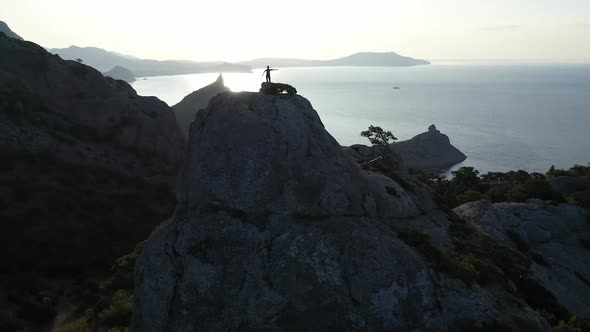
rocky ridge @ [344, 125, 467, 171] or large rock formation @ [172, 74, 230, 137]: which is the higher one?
large rock formation @ [172, 74, 230, 137]

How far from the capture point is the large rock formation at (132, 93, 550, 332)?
20.4 m

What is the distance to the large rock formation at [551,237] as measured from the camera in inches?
1399

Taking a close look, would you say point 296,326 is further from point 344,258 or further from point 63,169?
point 63,169

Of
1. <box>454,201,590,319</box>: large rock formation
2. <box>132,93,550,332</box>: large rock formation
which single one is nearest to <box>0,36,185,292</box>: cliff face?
<box>132,93,550,332</box>: large rock formation

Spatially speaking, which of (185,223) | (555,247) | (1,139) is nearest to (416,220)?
(185,223)

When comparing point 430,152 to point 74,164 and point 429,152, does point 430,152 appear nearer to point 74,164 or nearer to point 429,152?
point 429,152

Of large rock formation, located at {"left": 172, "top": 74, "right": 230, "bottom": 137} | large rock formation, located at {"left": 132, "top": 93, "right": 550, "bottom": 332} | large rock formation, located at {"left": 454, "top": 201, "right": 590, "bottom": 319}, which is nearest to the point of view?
large rock formation, located at {"left": 132, "top": 93, "right": 550, "bottom": 332}

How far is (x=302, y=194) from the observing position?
2366cm

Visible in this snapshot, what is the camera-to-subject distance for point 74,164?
191ft

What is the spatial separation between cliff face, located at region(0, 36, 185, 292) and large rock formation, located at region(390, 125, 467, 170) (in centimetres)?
10612

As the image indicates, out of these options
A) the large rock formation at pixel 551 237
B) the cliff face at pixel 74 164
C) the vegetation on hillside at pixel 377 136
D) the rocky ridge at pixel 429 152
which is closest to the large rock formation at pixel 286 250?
the vegetation on hillside at pixel 377 136

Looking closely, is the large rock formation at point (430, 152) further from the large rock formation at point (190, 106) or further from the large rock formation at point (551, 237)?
the large rock formation at point (551, 237)

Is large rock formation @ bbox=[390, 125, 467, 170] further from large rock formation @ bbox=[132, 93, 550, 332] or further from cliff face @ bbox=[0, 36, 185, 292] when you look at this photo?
large rock formation @ bbox=[132, 93, 550, 332]

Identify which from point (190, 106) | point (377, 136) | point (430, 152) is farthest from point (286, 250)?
point (430, 152)
